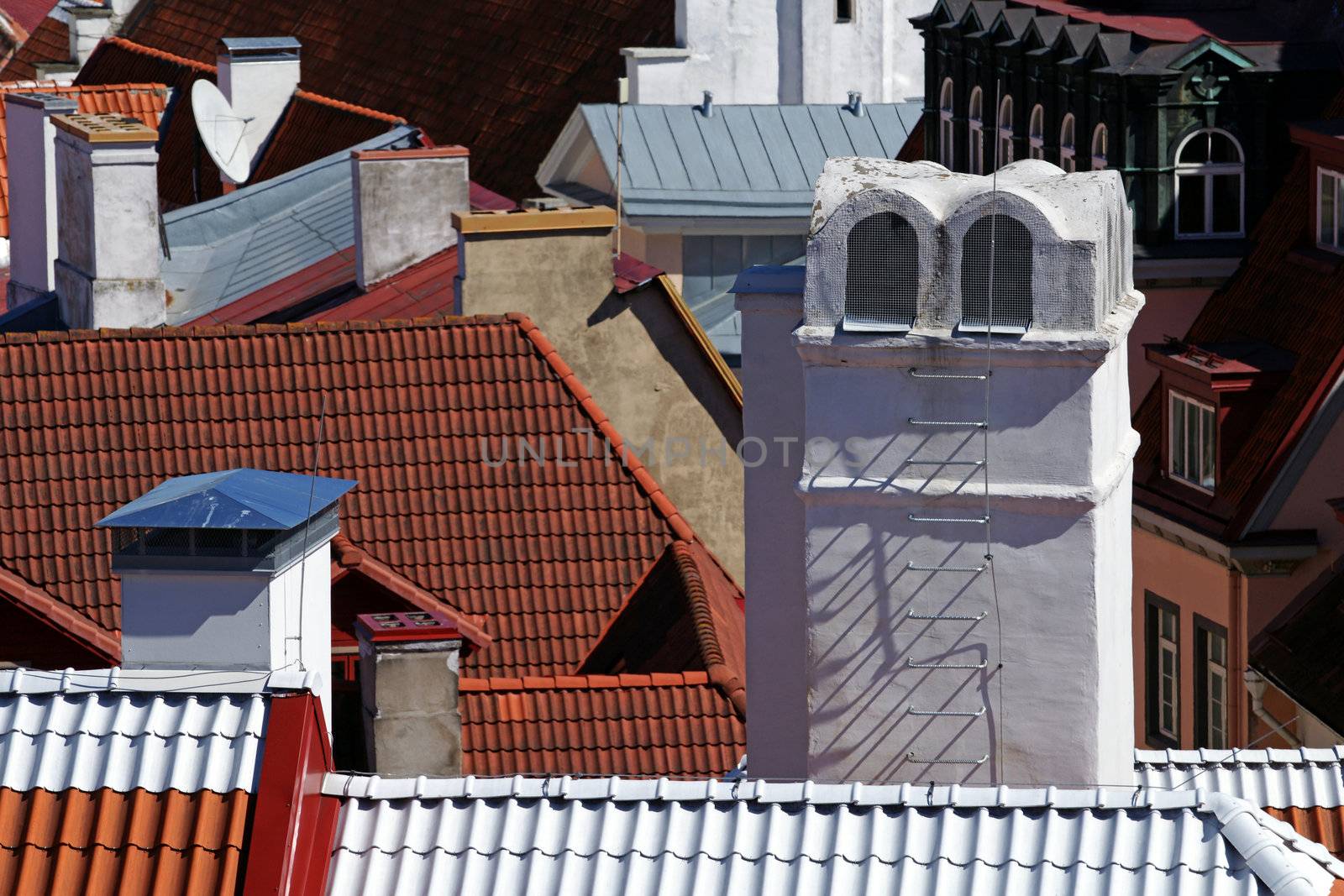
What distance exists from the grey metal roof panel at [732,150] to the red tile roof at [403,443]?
54.7 feet

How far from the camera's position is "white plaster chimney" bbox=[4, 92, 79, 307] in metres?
35.7

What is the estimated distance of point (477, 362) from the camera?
24.6 m

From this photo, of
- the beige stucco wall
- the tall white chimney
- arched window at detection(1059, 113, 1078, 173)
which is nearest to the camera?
the tall white chimney

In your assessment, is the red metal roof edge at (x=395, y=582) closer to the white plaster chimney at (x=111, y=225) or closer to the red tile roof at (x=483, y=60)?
the white plaster chimney at (x=111, y=225)

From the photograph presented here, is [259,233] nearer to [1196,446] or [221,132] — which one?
[221,132]

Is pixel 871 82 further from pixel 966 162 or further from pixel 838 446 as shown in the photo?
pixel 838 446

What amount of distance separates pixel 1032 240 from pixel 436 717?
6.14 meters

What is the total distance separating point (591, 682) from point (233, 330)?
4.80m

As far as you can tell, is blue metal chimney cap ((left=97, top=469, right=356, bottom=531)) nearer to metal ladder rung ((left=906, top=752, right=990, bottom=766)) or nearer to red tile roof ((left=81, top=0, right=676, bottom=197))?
metal ladder rung ((left=906, top=752, right=990, bottom=766))

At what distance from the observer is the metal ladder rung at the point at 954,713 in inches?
551

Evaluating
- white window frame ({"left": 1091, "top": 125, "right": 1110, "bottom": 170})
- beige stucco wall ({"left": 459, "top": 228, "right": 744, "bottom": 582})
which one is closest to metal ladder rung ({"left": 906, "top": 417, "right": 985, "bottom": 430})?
beige stucco wall ({"left": 459, "top": 228, "right": 744, "bottom": 582})

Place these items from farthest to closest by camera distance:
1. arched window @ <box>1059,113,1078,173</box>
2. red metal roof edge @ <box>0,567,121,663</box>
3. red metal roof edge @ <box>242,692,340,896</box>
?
arched window @ <box>1059,113,1078,173</box>, red metal roof edge @ <box>0,567,121,663</box>, red metal roof edge @ <box>242,692,340,896</box>

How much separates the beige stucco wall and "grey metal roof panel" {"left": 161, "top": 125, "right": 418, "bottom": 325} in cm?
666

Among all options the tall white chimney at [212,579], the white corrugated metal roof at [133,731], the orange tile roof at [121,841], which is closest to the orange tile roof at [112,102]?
the tall white chimney at [212,579]
